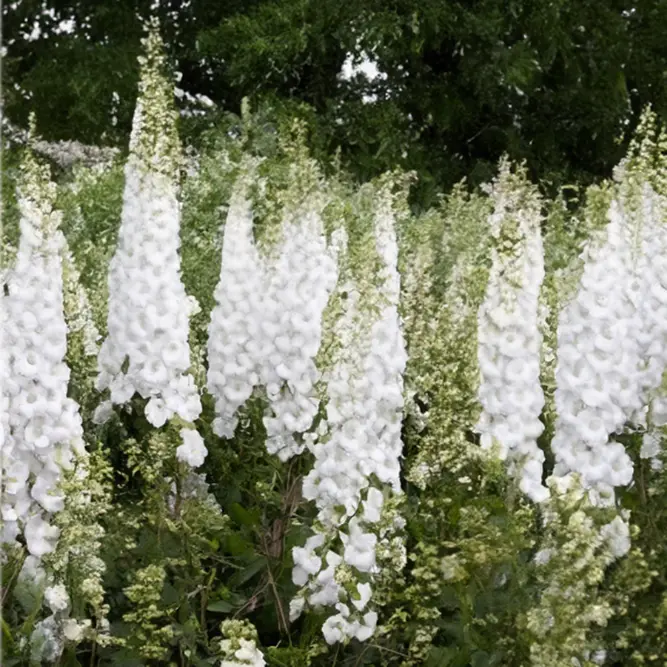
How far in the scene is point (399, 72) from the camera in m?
14.6

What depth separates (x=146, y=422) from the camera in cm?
441

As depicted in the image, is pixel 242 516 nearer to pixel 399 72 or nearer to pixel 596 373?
pixel 596 373

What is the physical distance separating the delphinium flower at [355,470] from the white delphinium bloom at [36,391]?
742 mm

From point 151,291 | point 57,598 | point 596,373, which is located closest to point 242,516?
point 151,291

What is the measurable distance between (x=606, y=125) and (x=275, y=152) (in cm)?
587

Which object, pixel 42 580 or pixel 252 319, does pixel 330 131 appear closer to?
pixel 252 319

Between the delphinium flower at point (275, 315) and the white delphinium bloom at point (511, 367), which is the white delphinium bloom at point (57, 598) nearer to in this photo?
the delphinium flower at point (275, 315)

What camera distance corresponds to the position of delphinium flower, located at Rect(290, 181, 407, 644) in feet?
11.8

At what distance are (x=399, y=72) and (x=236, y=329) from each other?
10412 millimetres

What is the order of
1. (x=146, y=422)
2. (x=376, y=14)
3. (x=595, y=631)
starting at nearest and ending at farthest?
1. (x=595, y=631)
2. (x=146, y=422)
3. (x=376, y=14)

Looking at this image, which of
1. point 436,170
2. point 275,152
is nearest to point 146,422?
point 275,152

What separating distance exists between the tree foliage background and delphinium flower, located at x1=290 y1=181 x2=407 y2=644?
8.77 meters

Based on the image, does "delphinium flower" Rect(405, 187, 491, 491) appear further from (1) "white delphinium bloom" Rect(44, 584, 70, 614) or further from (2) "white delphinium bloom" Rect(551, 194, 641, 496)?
(1) "white delphinium bloom" Rect(44, 584, 70, 614)

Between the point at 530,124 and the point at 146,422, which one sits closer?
the point at 146,422
